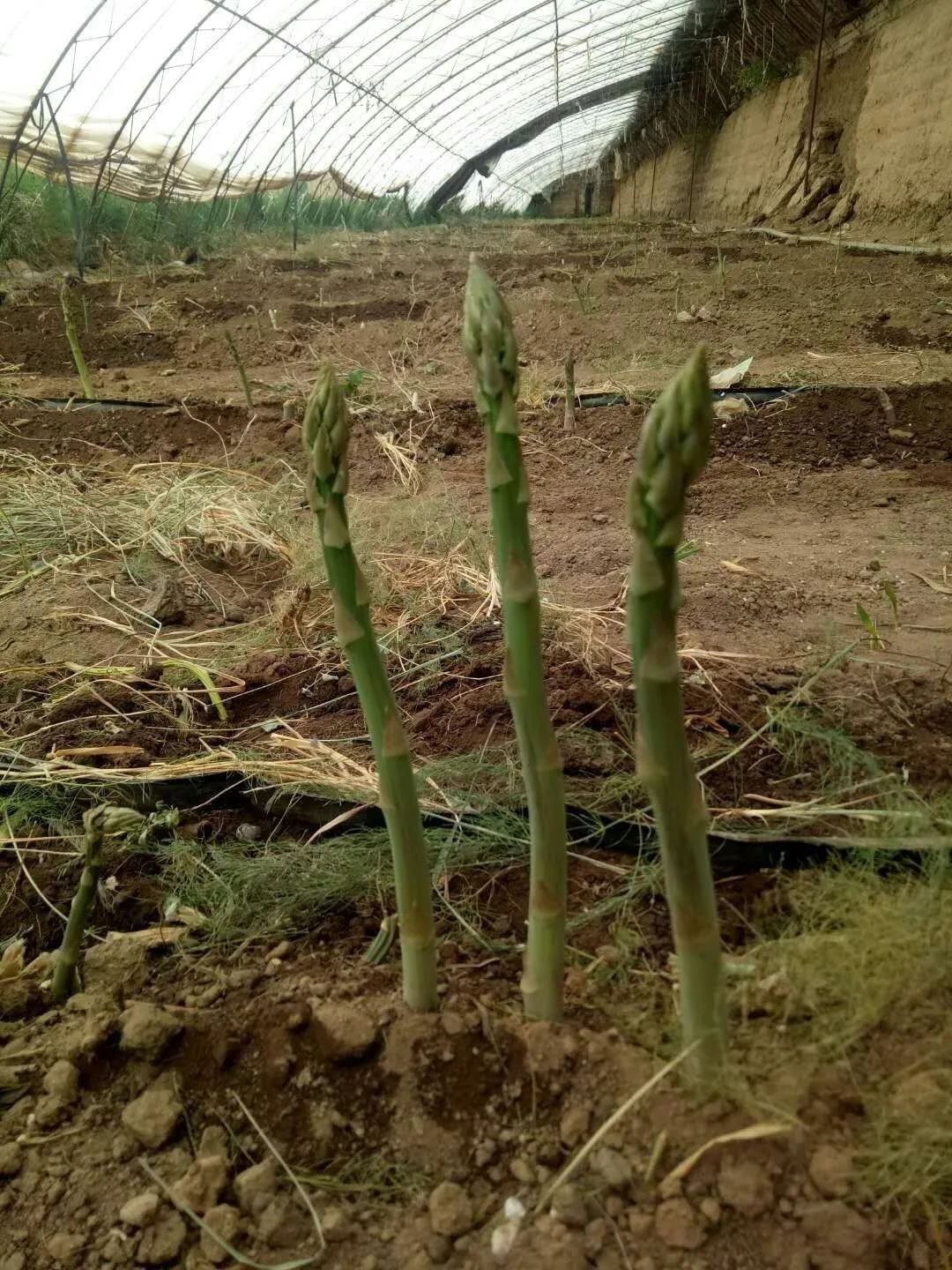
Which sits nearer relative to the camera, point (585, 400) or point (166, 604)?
point (166, 604)

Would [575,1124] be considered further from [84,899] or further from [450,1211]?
[84,899]

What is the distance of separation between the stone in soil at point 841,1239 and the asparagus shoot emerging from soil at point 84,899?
3.71 ft

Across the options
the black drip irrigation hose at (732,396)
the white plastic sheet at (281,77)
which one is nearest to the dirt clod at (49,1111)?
the black drip irrigation hose at (732,396)

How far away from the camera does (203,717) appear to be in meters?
2.36

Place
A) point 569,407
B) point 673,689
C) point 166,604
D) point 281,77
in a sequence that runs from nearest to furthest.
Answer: point 673,689 < point 166,604 < point 569,407 < point 281,77

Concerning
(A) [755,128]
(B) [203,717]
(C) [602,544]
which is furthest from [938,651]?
(A) [755,128]

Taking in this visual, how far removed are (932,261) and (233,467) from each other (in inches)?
270

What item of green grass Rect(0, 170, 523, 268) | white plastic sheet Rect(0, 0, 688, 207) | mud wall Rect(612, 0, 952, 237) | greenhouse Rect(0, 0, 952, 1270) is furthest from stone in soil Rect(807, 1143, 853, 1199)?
green grass Rect(0, 170, 523, 268)

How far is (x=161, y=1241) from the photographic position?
3.58ft

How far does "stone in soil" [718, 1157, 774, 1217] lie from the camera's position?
3.31 feet

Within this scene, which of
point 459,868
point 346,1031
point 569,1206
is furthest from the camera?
point 459,868

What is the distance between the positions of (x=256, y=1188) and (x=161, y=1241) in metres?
0.13

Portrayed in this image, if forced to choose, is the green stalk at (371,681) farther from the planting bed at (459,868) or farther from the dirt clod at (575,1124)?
the dirt clod at (575,1124)

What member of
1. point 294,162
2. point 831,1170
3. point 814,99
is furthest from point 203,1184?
point 294,162
